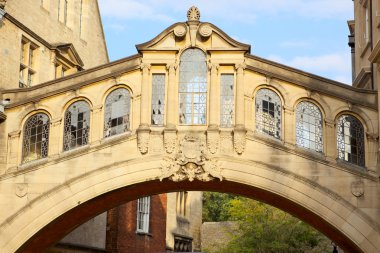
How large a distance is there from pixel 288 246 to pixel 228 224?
60.0ft

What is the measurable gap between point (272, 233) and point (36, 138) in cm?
1693

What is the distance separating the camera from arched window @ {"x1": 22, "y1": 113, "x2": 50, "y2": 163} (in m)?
23.2

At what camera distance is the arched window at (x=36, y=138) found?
76.1 ft

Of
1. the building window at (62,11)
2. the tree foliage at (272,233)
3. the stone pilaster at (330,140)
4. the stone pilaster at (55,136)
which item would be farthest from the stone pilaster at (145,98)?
the tree foliage at (272,233)

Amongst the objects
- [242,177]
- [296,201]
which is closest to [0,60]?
[242,177]

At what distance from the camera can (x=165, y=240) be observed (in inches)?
1559

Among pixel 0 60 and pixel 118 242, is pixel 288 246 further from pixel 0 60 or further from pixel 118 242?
pixel 0 60

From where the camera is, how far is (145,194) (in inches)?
995

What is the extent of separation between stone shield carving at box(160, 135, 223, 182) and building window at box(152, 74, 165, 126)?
1011 millimetres

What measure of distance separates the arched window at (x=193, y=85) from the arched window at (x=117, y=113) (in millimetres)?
1560

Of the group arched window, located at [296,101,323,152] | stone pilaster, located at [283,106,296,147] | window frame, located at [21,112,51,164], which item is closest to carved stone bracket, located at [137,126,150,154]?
window frame, located at [21,112,51,164]

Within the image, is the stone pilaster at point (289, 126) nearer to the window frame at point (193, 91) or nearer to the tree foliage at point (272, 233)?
the window frame at point (193, 91)

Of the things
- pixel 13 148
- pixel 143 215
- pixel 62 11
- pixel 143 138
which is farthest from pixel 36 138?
A: pixel 143 215

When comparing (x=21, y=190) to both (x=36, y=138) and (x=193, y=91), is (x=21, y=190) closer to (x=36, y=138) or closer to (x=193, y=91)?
Answer: (x=36, y=138)
